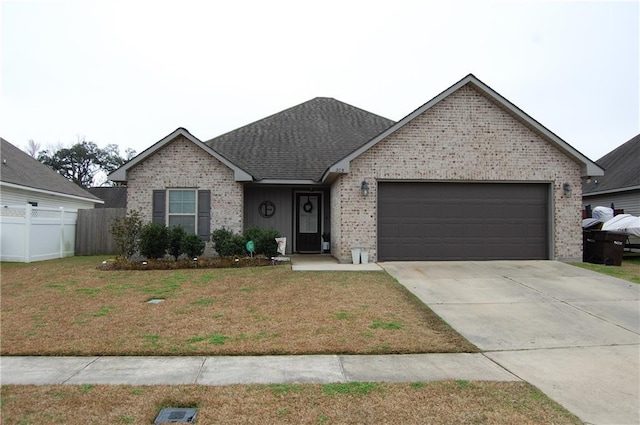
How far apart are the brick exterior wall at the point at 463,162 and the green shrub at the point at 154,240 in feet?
17.9

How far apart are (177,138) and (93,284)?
574 cm

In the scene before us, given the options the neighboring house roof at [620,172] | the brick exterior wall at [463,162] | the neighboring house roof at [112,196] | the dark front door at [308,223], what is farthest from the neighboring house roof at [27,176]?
the neighboring house roof at [620,172]

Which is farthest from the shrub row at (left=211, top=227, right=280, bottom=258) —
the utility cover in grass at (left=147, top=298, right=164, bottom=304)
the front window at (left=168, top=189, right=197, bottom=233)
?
the utility cover in grass at (left=147, top=298, right=164, bottom=304)

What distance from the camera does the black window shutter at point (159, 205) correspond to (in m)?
13.0

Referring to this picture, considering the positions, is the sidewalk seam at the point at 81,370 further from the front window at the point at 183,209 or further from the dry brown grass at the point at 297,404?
the front window at the point at 183,209

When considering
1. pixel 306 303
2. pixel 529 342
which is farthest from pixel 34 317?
pixel 529 342

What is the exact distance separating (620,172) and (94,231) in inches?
971

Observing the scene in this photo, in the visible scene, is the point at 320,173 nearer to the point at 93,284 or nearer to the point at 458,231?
the point at 458,231

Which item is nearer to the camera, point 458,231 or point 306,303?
point 306,303

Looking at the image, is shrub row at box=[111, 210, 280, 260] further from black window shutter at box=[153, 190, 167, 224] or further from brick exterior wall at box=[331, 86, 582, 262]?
brick exterior wall at box=[331, 86, 582, 262]

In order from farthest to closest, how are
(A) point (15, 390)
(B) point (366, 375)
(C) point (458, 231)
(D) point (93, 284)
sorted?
(C) point (458, 231) < (D) point (93, 284) < (B) point (366, 375) < (A) point (15, 390)

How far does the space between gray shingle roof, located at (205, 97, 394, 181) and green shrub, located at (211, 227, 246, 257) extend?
2658 mm

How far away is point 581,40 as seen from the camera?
12594 mm

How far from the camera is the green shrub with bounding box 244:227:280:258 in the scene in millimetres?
12000
